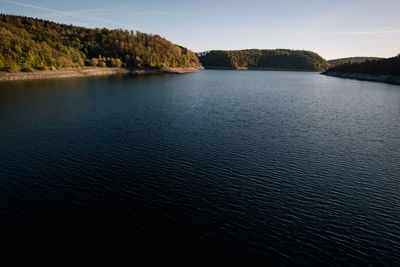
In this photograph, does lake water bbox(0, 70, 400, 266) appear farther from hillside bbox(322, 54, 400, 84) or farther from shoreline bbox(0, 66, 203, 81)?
hillside bbox(322, 54, 400, 84)

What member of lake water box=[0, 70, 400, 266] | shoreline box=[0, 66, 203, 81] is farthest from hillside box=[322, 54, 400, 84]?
shoreline box=[0, 66, 203, 81]

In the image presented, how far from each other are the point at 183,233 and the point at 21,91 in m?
92.8

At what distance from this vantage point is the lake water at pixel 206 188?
1858cm

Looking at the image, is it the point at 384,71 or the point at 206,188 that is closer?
the point at 206,188

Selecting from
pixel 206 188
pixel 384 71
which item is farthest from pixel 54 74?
pixel 384 71

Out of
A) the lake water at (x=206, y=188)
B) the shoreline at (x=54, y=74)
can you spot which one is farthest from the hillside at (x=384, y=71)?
the shoreline at (x=54, y=74)

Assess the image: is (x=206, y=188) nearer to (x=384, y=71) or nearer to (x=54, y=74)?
(x=54, y=74)

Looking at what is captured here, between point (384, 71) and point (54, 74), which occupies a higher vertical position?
point (384, 71)

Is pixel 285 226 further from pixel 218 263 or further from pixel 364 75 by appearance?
pixel 364 75

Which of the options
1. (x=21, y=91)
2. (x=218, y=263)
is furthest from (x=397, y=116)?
(x=21, y=91)

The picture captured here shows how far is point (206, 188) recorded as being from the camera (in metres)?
26.4

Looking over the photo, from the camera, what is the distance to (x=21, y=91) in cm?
8288

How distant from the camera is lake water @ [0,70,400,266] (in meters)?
18.6

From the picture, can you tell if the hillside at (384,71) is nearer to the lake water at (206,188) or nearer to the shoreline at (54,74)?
the lake water at (206,188)
